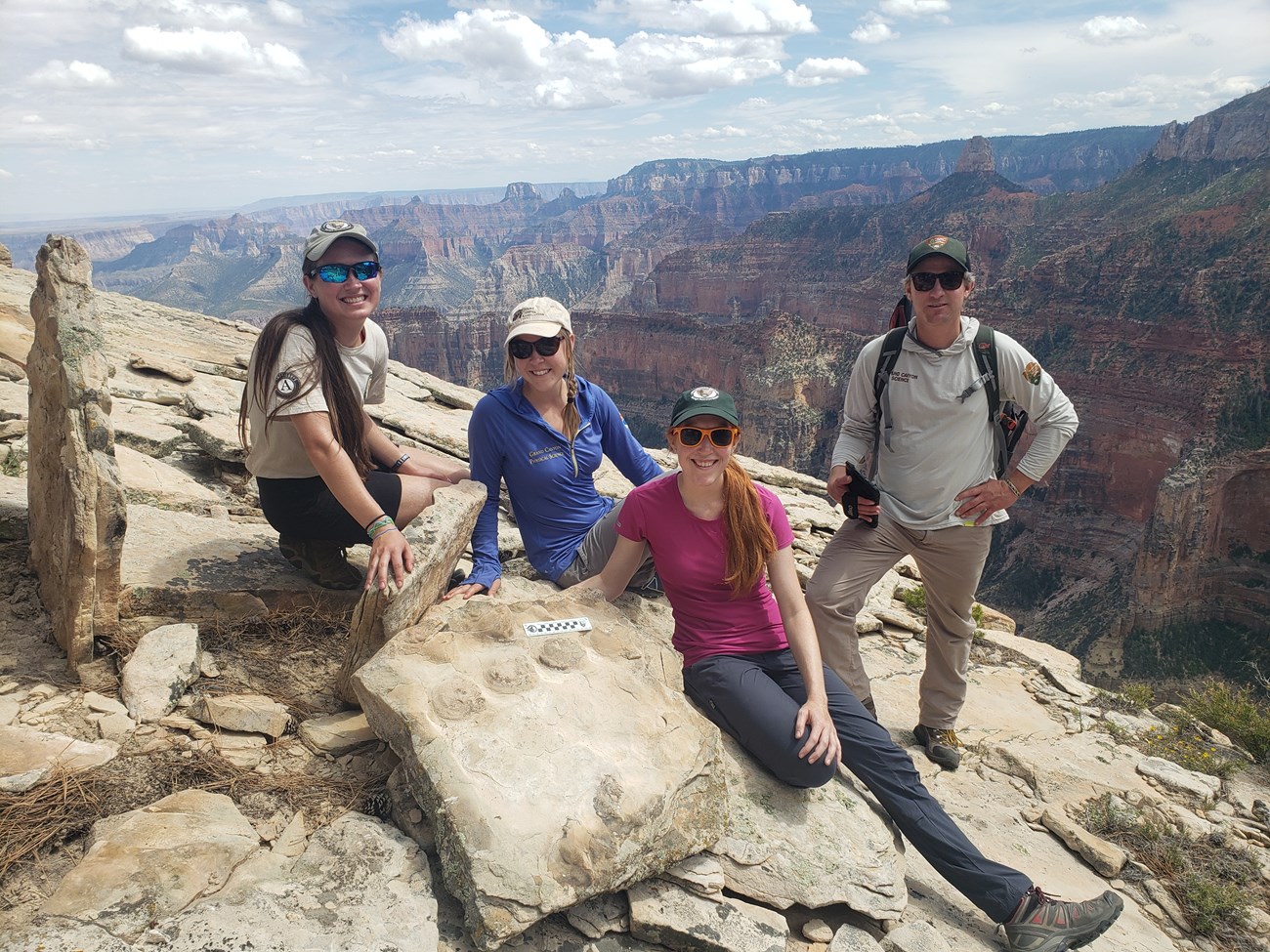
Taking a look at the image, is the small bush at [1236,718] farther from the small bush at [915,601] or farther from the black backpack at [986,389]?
the black backpack at [986,389]

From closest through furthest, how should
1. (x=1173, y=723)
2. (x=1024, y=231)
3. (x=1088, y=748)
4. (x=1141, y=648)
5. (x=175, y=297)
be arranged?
(x=1088, y=748) < (x=1173, y=723) < (x=1141, y=648) < (x=1024, y=231) < (x=175, y=297)

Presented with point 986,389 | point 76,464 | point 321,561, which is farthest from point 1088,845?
point 76,464

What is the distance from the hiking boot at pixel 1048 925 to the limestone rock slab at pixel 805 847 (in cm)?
50

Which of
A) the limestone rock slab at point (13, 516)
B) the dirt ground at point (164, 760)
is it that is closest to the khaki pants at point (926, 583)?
the dirt ground at point (164, 760)

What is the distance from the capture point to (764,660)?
3684mm

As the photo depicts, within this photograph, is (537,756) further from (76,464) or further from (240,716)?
(76,464)

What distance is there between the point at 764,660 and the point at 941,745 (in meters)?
1.88

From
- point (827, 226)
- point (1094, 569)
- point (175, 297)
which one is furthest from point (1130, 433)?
point (175, 297)

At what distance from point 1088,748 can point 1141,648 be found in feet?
100

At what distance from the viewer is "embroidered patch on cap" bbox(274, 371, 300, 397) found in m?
3.60

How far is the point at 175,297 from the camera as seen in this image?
6875 inches

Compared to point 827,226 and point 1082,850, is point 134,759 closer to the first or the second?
point 1082,850

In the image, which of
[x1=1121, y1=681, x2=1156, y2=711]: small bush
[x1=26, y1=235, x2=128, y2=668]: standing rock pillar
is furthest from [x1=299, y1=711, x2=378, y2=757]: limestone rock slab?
[x1=1121, y1=681, x2=1156, y2=711]: small bush

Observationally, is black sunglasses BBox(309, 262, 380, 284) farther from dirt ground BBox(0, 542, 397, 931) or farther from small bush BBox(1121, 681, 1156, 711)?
small bush BBox(1121, 681, 1156, 711)
